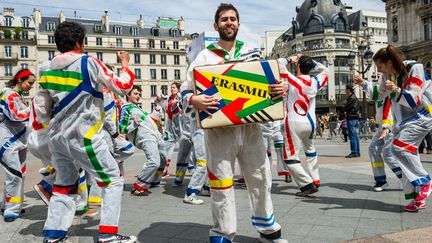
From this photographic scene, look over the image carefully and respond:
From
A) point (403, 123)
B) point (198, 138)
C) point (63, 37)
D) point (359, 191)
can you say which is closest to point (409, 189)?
point (403, 123)

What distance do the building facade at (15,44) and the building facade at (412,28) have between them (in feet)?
173

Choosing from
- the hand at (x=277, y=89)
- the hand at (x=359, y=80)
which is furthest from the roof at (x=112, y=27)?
the hand at (x=277, y=89)

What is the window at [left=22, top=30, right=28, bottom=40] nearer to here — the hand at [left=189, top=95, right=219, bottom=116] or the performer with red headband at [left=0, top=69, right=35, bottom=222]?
the performer with red headband at [left=0, top=69, right=35, bottom=222]

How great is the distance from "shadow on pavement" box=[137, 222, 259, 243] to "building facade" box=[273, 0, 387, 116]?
5992 cm

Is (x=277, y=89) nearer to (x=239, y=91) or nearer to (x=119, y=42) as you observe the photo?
(x=239, y=91)

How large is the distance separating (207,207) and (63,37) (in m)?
2.85

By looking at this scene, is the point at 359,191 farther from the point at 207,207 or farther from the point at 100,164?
the point at 100,164

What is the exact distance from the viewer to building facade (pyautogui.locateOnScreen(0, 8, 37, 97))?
60844 mm

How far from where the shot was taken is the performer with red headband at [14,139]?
5.19 m

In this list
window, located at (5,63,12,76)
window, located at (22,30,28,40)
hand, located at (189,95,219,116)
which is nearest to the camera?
hand, located at (189,95,219,116)

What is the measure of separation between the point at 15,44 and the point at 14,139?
63932 millimetres

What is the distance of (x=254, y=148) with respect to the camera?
11.7 feet

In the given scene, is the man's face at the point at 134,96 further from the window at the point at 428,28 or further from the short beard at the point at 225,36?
the window at the point at 428,28

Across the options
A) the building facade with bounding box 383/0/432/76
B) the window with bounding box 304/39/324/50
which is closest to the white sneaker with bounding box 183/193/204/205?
the building facade with bounding box 383/0/432/76
